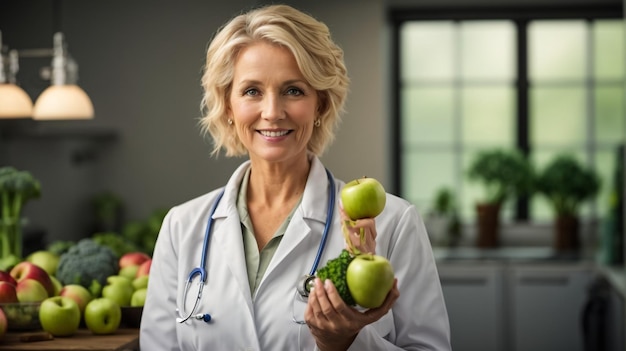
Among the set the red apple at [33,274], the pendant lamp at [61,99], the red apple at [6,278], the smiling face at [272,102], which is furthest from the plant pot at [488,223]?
the smiling face at [272,102]

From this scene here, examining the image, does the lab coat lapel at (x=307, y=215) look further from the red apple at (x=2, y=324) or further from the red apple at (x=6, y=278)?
the red apple at (x=6, y=278)

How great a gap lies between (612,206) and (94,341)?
3602mm

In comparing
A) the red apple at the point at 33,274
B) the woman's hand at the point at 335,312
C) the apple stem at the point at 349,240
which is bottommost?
the red apple at the point at 33,274

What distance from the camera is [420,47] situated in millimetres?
6414

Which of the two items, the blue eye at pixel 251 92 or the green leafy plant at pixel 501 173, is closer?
the blue eye at pixel 251 92

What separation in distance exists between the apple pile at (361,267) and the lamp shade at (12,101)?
2.18m

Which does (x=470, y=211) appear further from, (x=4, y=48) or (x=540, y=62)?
(x=4, y=48)

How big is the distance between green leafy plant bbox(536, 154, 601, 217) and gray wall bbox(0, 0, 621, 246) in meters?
1.06

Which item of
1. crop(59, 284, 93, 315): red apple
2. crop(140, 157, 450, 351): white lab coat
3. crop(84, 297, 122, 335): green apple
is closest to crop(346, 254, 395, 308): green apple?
crop(140, 157, 450, 351): white lab coat

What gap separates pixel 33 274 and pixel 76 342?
0.36 metres

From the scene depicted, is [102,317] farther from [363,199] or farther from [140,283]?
[363,199]

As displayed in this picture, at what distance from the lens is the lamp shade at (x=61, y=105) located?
154 inches

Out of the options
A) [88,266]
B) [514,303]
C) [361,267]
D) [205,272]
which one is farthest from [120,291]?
[514,303]

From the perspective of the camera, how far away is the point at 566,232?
6.05 metres
